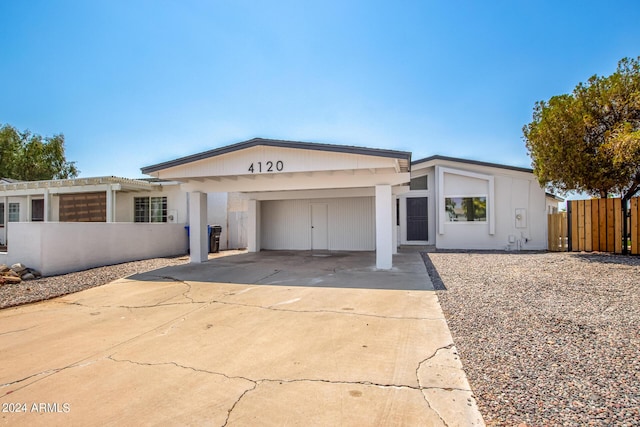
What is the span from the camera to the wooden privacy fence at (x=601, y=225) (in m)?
9.58

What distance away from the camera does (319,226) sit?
14297 mm

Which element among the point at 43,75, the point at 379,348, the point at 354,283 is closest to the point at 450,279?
the point at 354,283

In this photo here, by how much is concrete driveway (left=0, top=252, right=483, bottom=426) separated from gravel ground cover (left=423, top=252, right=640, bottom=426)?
25 cm

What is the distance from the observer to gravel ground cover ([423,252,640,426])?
7.61 feet

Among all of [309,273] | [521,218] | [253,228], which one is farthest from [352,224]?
[521,218]

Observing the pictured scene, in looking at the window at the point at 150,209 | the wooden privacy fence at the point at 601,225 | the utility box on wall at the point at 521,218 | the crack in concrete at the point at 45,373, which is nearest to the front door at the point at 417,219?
the utility box on wall at the point at 521,218

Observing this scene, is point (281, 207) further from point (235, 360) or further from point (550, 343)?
point (550, 343)

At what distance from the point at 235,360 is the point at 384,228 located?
5973 millimetres

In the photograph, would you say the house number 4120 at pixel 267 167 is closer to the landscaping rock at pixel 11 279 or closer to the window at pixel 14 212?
the landscaping rock at pixel 11 279

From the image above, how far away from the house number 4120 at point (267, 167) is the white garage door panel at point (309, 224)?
221 inches

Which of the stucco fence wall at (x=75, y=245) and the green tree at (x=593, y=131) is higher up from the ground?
the green tree at (x=593, y=131)

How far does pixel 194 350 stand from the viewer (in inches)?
144

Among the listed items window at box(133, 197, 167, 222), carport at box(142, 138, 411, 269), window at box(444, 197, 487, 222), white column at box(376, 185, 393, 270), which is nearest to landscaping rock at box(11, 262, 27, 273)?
carport at box(142, 138, 411, 269)

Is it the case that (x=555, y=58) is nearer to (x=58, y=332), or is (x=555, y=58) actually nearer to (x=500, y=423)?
(x=500, y=423)
